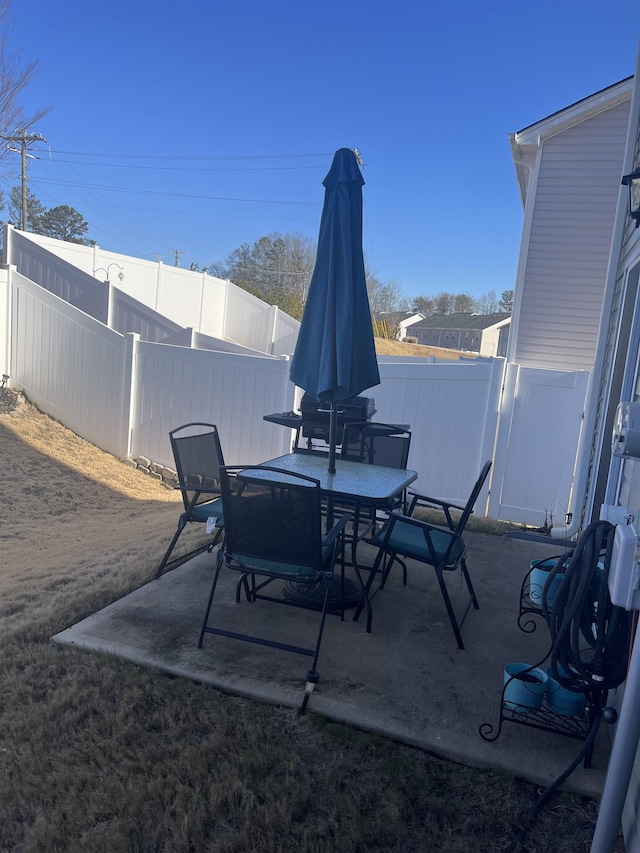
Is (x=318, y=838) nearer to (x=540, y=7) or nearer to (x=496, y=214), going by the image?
(x=540, y=7)

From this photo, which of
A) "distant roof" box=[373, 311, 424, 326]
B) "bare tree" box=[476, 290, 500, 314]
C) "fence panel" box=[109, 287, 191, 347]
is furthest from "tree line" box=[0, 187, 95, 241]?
"bare tree" box=[476, 290, 500, 314]

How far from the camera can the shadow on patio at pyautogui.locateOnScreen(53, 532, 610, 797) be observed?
2293mm

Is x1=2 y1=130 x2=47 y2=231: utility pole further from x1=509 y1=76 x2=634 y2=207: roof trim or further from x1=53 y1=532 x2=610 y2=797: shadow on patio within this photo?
x1=53 y1=532 x2=610 y2=797: shadow on patio

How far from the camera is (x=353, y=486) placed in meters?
3.43

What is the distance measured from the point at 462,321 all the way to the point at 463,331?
1430mm

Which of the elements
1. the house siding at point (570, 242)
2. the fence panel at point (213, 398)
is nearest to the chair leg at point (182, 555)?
the fence panel at point (213, 398)

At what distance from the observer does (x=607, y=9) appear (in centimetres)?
618

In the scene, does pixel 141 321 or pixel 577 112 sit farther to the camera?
pixel 141 321

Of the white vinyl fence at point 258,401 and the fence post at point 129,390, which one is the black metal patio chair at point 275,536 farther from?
the fence post at point 129,390

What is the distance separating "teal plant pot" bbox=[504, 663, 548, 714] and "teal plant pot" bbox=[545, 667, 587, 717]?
4 cm

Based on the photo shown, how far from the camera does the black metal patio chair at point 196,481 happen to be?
378 centimetres

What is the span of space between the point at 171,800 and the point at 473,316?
161ft

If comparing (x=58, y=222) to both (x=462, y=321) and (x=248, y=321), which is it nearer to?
(x=248, y=321)

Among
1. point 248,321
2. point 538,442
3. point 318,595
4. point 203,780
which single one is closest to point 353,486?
point 318,595
